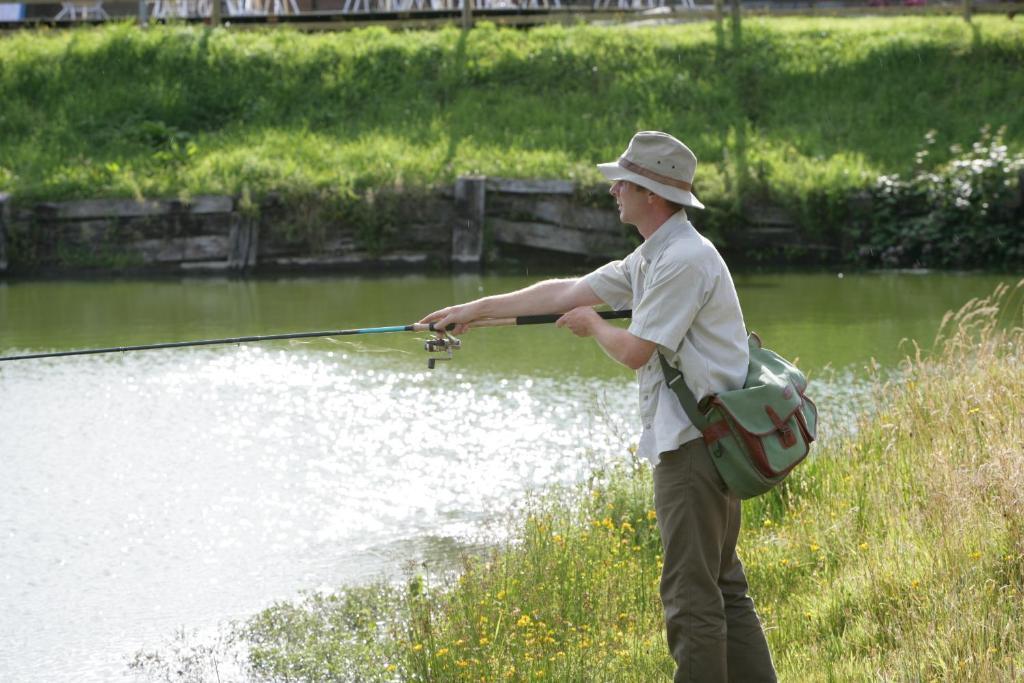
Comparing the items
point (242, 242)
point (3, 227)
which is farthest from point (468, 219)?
point (3, 227)

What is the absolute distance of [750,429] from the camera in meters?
3.61

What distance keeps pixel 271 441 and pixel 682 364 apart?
621 centimetres

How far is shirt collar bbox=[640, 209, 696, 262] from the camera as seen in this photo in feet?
12.3

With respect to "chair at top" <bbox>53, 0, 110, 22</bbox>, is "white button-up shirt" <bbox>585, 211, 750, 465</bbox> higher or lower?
lower

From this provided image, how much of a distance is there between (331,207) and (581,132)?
4147mm

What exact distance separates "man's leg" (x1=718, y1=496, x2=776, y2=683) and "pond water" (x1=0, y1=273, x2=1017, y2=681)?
2.57 meters

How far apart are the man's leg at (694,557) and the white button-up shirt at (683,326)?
80mm

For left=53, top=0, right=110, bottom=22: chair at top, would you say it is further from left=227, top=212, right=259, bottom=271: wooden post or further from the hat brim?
the hat brim

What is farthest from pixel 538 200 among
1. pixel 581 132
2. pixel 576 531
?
pixel 576 531

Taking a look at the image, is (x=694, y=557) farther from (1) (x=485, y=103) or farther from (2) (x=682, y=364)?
(1) (x=485, y=103)

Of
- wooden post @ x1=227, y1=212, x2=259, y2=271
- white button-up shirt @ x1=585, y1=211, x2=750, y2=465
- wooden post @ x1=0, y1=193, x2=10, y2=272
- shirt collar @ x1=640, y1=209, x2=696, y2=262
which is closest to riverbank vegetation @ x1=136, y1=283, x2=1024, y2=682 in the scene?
white button-up shirt @ x1=585, y1=211, x2=750, y2=465

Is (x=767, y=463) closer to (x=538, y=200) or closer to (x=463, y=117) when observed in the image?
(x=538, y=200)

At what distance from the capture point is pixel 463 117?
20.6m

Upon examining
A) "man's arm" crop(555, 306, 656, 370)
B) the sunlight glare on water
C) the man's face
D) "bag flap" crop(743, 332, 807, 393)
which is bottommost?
the sunlight glare on water
